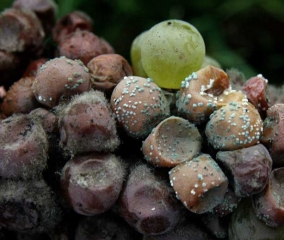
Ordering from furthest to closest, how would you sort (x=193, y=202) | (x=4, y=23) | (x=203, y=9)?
(x=203, y=9) → (x=4, y=23) → (x=193, y=202)

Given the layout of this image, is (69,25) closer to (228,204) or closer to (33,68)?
(33,68)

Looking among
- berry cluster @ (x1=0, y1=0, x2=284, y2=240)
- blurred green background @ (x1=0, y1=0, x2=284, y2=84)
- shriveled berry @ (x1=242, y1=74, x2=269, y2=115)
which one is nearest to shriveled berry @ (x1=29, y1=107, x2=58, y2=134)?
berry cluster @ (x1=0, y1=0, x2=284, y2=240)

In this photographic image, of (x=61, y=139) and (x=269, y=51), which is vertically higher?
(x=61, y=139)

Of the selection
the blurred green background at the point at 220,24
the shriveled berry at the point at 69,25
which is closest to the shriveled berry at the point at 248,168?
the shriveled berry at the point at 69,25

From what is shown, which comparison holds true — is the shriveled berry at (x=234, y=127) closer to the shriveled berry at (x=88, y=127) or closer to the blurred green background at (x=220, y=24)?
the shriveled berry at (x=88, y=127)

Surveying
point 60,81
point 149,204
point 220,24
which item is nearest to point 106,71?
point 60,81

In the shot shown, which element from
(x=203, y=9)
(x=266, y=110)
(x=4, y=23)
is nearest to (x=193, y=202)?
(x=266, y=110)

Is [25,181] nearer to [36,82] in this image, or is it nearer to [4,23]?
[36,82]
